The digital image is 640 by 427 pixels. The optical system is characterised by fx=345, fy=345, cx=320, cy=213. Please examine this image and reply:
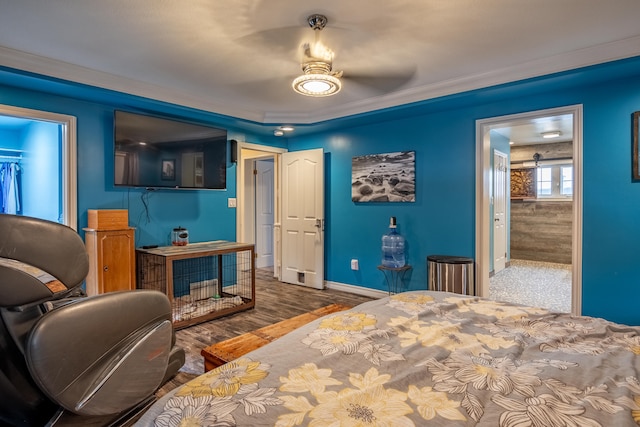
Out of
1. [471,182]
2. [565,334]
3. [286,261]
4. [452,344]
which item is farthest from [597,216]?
[286,261]

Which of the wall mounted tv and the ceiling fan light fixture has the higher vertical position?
the ceiling fan light fixture

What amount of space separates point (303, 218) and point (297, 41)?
276cm

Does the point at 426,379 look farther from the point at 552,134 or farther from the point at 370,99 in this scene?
the point at 552,134

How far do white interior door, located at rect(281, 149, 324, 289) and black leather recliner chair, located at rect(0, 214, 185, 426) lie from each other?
3696 millimetres

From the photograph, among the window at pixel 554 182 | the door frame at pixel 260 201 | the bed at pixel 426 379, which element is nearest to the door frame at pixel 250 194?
the door frame at pixel 260 201

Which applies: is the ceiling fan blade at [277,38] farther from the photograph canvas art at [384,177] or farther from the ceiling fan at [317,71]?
the photograph canvas art at [384,177]

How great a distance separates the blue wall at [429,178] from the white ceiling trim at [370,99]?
0.09 metres

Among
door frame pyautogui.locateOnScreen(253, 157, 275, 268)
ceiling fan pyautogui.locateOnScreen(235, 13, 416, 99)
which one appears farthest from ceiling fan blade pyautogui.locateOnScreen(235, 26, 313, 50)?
door frame pyautogui.locateOnScreen(253, 157, 275, 268)

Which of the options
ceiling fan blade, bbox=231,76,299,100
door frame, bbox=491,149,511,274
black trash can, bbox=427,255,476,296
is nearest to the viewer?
ceiling fan blade, bbox=231,76,299,100

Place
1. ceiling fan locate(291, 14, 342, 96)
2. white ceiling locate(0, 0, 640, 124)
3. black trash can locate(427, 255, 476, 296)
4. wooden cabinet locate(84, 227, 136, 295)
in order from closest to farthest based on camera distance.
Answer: white ceiling locate(0, 0, 640, 124) → ceiling fan locate(291, 14, 342, 96) → wooden cabinet locate(84, 227, 136, 295) → black trash can locate(427, 255, 476, 296)

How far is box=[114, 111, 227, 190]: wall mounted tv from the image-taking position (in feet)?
11.1

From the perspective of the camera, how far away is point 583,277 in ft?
10.2

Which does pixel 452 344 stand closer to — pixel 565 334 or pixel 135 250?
pixel 565 334

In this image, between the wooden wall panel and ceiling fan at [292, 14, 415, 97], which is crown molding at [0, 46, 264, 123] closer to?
ceiling fan at [292, 14, 415, 97]
